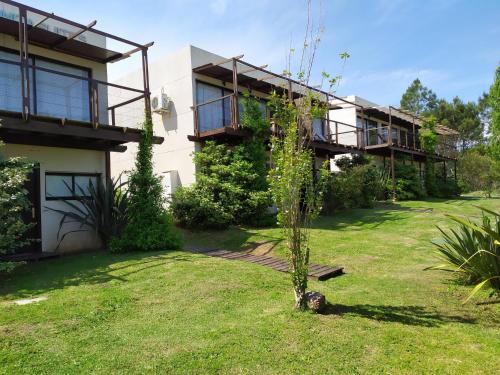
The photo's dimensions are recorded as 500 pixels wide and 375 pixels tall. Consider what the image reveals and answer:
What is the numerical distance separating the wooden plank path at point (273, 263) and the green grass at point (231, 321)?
20cm

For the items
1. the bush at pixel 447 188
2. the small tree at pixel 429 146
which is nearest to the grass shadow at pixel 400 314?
the small tree at pixel 429 146

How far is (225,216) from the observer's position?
500 inches

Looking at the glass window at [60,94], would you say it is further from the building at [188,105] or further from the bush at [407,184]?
the bush at [407,184]

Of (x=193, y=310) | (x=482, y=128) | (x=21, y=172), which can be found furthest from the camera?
(x=482, y=128)

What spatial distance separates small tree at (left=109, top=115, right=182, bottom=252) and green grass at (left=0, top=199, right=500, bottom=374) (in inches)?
42.4

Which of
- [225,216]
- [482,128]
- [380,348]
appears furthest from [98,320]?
[482,128]

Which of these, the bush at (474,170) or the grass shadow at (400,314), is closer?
the grass shadow at (400,314)

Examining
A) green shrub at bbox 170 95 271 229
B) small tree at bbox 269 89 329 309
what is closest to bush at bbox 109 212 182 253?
green shrub at bbox 170 95 271 229

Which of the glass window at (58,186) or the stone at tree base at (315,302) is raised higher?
the glass window at (58,186)

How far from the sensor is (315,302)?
517cm

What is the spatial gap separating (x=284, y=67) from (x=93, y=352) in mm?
4254

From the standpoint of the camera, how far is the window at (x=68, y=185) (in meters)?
10.6

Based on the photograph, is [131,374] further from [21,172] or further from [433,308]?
[21,172]

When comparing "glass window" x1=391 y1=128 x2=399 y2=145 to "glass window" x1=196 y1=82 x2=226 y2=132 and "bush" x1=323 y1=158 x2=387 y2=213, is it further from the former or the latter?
"glass window" x1=196 y1=82 x2=226 y2=132
